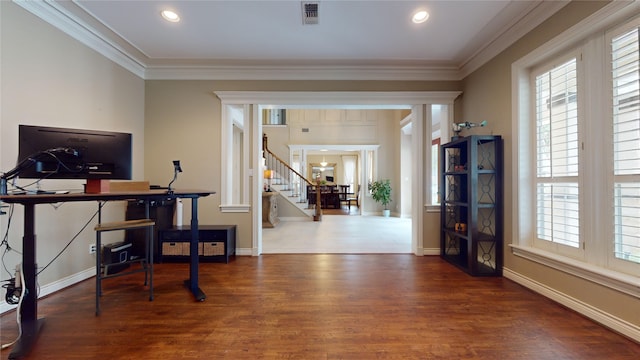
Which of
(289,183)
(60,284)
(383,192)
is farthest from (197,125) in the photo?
(383,192)

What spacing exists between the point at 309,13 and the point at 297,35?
15.7 inches

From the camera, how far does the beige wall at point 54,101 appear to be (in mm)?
2053

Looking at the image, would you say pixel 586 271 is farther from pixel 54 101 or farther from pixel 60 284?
pixel 54 101

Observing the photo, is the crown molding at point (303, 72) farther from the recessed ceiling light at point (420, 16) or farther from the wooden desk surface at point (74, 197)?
the wooden desk surface at point (74, 197)

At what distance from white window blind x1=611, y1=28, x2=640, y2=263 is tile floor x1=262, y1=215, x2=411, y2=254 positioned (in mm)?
2258

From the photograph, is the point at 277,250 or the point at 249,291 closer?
the point at 249,291

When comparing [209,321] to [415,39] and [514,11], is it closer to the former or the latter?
[415,39]

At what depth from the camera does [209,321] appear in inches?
74.5

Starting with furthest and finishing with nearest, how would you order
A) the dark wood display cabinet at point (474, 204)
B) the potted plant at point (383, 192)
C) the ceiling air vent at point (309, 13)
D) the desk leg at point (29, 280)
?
the potted plant at point (383, 192)
the dark wood display cabinet at point (474, 204)
the ceiling air vent at point (309, 13)
the desk leg at point (29, 280)

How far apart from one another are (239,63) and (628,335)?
4.54m

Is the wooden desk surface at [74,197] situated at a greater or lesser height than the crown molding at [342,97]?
lesser

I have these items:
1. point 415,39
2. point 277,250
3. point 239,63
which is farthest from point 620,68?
Result: point 277,250

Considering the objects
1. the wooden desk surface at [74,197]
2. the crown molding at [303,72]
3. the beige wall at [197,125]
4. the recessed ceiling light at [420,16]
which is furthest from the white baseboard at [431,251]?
the wooden desk surface at [74,197]

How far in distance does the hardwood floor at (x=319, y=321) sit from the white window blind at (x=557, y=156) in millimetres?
709
